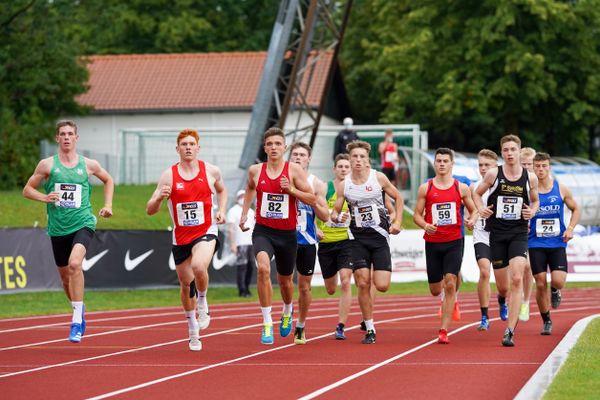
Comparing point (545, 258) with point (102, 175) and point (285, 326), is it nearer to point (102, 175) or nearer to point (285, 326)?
point (285, 326)

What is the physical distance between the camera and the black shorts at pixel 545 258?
1625 cm

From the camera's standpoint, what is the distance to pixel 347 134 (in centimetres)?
3122

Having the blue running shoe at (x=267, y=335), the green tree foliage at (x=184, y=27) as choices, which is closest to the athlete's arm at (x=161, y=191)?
the blue running shoe at (x=267, y=335)

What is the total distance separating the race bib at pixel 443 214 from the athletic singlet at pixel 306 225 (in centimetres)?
134

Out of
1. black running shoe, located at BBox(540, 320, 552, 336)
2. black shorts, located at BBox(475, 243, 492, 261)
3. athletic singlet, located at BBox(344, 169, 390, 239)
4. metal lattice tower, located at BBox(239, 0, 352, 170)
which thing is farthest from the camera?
metal lattice tower, located at BBox(239, 0, 352, 170)

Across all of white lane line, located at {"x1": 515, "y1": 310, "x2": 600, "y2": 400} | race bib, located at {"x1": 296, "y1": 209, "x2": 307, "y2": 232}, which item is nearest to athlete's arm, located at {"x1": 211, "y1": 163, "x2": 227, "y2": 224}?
race bib, located at {"x1": 296, "y1": 209, "x2": 307, "y2": 232}

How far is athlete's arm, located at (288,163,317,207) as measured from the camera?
1375 cm

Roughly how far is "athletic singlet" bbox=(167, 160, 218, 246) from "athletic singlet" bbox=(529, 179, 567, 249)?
4653 millimetres

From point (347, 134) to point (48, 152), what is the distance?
49.9 ft

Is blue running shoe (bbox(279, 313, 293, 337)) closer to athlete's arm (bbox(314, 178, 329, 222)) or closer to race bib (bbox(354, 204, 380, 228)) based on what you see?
athlete's arm (bbox(314, 178, 329, 222))

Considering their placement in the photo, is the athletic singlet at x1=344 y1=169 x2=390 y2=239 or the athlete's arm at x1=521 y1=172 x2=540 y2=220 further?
the athletic singlet at x1=344 y1=169 x2=390 y2=239

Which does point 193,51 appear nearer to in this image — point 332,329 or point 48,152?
point 48,152

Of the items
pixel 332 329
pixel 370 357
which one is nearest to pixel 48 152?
pixel 332 329

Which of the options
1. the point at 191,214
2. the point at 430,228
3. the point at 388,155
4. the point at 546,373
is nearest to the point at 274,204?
the point at 191,214
